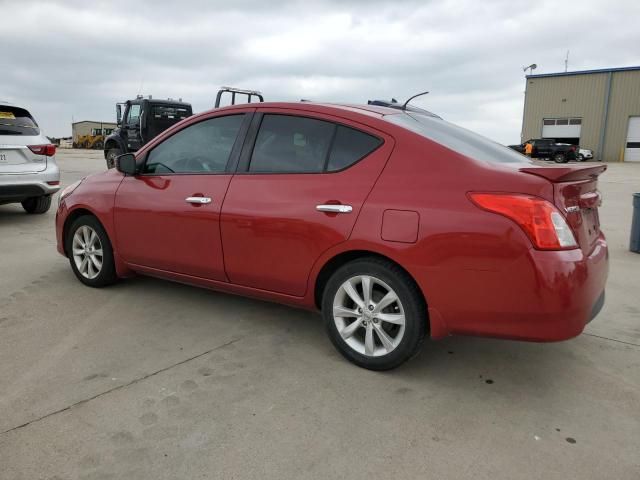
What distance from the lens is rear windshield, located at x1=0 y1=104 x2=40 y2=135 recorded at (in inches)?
291

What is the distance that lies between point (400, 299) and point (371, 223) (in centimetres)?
45

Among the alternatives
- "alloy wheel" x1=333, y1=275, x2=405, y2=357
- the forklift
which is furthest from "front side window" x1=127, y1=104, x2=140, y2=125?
"alloy wheel" x1=333, y1=275, x2=405, y2=357

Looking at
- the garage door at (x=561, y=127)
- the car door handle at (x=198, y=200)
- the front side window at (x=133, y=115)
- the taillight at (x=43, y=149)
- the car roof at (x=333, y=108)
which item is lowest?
the car door handle at (x=198, y=200)

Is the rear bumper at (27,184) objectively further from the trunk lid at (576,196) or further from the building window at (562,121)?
the building window at (562,121)

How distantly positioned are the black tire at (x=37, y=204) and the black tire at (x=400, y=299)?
730 centimetres

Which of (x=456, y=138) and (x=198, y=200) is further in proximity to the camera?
(x=198, y=200)

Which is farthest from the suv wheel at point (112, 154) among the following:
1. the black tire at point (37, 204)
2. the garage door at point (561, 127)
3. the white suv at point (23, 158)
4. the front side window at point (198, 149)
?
the garage door at point (561, 127)

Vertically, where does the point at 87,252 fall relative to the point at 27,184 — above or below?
below

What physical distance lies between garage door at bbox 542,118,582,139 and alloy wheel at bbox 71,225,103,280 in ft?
137

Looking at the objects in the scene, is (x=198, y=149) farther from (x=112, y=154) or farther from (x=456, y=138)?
(x=112, y=154)

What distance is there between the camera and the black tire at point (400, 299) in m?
2.87

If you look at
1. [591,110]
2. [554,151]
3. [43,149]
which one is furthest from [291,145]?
[591,110]

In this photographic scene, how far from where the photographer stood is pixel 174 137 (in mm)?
4086

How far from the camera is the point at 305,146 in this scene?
337cm
